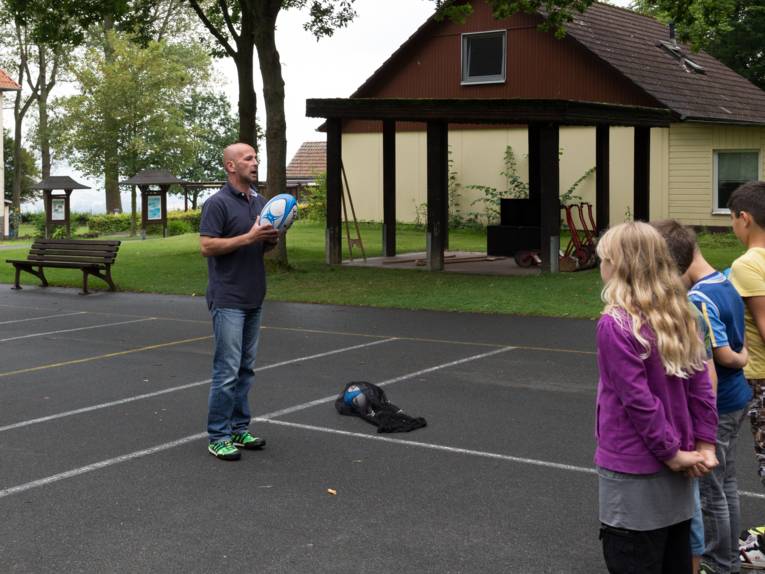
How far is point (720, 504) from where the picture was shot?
4539 millimetres

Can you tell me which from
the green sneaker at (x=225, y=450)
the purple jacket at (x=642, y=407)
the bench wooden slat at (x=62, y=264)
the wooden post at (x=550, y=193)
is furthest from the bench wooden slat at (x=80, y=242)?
the purple jacket at (x=642, y=407)

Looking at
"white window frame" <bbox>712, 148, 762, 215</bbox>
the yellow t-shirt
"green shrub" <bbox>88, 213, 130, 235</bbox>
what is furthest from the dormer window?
the yellow t-shirt

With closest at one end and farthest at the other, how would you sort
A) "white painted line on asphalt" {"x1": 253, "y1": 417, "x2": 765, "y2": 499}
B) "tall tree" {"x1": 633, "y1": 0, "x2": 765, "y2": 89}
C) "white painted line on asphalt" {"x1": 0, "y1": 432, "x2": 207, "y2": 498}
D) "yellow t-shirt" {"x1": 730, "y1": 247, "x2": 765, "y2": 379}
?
"yellow t-shirt" {"x1": 730, "y1": 247, "x2": 765, "y2": 379}, "white painted line on asphalt" {"x1": 0, "y1": 432, "x2": 207, "y2": 498}, "white painted line on asphalt" {"x1": 253, "y1": 417, "x2": 765, "y2": 499}, "tall tree" {"x1": 633, "y1": 0, "x2": 765, "y2": 89}

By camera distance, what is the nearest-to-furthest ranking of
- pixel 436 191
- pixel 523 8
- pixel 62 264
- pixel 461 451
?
pixel 461 451
pixel 62 264
pixel 436 191
pixel 523 8

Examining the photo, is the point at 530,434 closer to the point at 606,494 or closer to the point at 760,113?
the point at 606,494

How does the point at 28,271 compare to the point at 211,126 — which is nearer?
the point at 28,271

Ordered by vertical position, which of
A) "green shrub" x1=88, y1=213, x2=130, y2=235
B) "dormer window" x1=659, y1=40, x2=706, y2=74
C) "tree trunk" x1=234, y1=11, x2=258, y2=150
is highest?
"dormer window" x1=659, y1=40, x2=706, y2=74

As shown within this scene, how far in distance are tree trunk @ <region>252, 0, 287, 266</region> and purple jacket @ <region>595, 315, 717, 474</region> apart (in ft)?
60.2

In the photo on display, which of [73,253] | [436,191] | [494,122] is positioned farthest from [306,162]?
[73,253]

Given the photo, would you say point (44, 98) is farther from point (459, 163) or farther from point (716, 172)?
point (716, 172)

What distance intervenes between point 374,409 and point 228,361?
163 centimetres

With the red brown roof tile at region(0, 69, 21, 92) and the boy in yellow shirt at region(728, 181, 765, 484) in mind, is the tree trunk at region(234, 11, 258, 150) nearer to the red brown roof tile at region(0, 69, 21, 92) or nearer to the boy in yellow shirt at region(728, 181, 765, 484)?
the boy in yellow shirt at region(728, 181, 765, 484)

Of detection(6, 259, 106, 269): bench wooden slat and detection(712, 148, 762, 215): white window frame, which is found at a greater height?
detection(712, 148, 762, 215): white window frame

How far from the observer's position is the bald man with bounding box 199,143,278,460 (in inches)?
276
